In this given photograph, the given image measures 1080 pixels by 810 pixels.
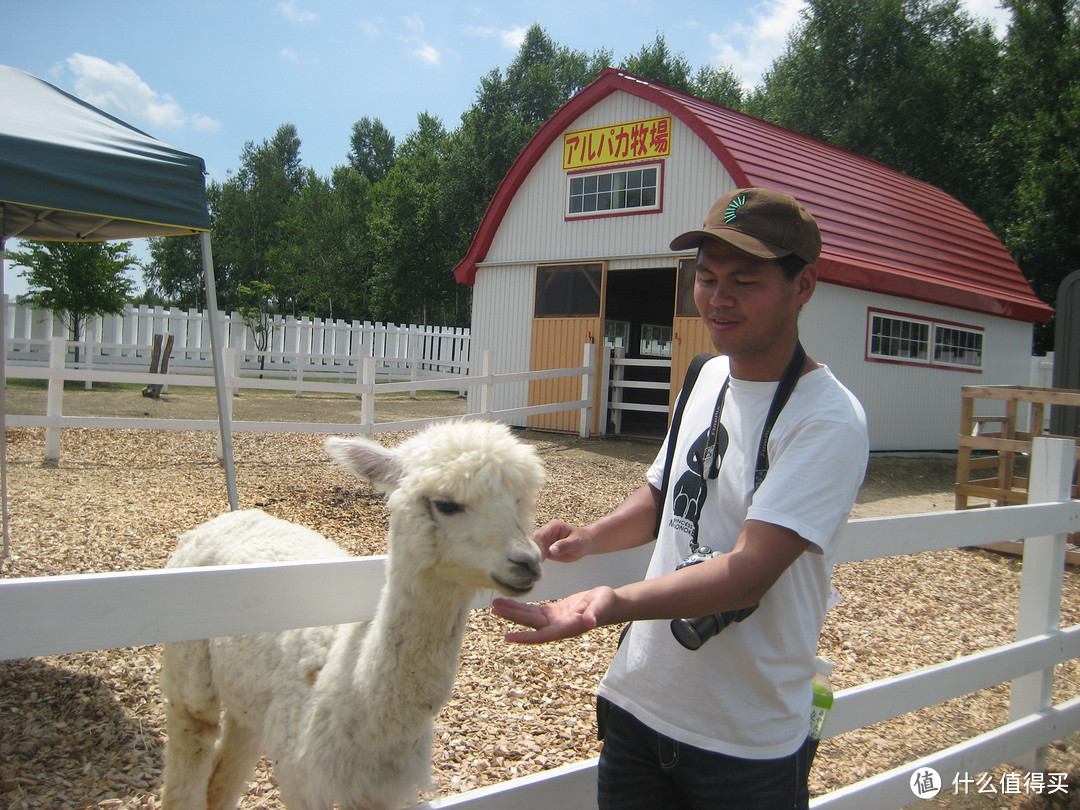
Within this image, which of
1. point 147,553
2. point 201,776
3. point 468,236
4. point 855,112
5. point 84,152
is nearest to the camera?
point 201,776

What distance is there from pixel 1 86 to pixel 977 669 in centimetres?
625

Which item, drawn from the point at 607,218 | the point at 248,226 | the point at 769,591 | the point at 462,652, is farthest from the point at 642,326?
the point at 248,226

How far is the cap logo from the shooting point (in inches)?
64.9

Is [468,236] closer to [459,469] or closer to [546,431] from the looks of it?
[546,431]

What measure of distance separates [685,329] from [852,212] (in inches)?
159

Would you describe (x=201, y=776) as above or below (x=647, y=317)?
below

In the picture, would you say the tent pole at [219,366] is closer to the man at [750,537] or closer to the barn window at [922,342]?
the man at [750,537]

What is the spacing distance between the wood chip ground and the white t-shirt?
1274mm

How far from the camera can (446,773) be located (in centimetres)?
315

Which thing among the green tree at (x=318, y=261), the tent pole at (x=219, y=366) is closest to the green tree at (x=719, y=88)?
the green tree at (x=318, y=261)

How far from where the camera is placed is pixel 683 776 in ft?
5.41

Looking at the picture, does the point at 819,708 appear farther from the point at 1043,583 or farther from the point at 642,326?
the point at 642,326

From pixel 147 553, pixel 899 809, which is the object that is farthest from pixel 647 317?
pixel 899 809

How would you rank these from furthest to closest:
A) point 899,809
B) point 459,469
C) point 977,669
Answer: point 977,669
point 899,809
point 459,469
